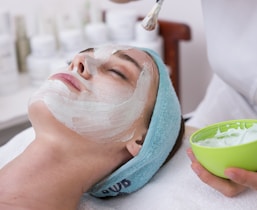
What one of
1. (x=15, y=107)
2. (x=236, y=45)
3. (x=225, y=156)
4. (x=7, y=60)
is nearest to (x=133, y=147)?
(x=225, y=156)

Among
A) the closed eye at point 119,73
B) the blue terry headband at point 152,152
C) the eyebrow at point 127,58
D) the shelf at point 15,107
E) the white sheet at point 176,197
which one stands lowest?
the shelf at point 15,107

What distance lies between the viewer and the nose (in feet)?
3.55

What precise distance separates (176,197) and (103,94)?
0.29 meters

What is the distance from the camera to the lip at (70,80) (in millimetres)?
1051

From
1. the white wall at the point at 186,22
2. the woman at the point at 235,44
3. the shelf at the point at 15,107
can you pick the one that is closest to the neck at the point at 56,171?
the woman at the point at 235,44

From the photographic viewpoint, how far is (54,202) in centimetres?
97

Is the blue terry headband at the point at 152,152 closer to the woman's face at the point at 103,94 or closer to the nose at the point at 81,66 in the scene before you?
the woman's face at the point at 103,94

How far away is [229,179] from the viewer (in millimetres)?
968

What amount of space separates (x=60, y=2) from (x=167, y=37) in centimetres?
56

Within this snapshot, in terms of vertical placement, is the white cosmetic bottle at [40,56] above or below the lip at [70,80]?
below

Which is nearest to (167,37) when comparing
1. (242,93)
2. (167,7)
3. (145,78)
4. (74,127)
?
(167,7)

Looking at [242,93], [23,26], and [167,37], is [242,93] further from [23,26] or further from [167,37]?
[23,26]

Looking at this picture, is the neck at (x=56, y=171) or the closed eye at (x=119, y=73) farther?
the closed eye at (x=119, y=73)

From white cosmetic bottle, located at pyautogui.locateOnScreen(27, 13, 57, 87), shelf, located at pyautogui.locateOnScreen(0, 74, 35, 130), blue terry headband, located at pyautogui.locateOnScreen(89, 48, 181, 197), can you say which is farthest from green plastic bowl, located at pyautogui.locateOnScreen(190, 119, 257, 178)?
white cosmetic bottle, located at pyautogui.locateOnScreen(27, 13, 57, 87)
